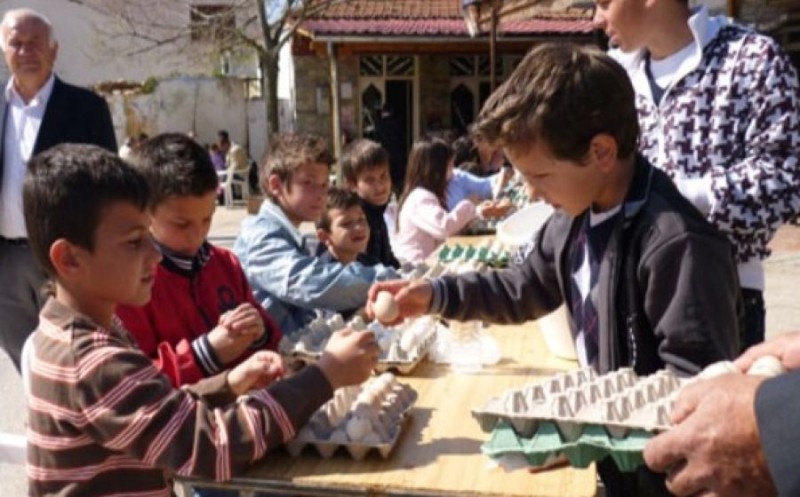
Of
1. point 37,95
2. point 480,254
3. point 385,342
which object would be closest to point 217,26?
point 37,95

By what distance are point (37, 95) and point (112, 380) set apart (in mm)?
2849

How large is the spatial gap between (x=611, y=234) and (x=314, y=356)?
771 mm

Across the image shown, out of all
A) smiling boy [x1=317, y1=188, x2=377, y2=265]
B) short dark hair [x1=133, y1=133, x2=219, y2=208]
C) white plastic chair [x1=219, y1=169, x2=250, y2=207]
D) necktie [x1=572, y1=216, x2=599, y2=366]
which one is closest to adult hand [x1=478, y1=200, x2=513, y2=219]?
smiling boy [x1=317, y1=188, x2=377, y2=265]

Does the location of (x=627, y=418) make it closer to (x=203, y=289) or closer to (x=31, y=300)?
(x=203, y=289)

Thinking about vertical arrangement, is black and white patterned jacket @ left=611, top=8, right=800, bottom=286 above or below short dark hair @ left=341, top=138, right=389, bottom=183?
above

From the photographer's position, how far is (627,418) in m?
1.39

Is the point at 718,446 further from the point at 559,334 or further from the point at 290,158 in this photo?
the point at 290,158

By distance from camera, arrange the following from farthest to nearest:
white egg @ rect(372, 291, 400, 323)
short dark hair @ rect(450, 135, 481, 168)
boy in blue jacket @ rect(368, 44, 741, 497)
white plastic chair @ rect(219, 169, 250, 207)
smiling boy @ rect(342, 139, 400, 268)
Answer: white plastic chair @ rect(219, 169, 250, 207)
short dark hair @ rect(450, 135, 481, 168)
smiling boy @ rect(342, 139, 400, 268)
white egg @ rect(372, 291, 400, 323)
boy in blue jacket @ rect(368, 44, 741, 497)

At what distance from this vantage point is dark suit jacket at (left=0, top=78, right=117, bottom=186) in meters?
3.93

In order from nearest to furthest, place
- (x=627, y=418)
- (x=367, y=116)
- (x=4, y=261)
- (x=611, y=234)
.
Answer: (x=627, y=418)
(x=611, y=234)
(x=4, y=261)
(x=367, y=116)

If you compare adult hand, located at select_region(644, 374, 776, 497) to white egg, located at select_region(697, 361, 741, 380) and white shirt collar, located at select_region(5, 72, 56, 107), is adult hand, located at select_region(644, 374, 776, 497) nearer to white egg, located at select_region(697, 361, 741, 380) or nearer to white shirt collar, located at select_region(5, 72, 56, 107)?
white egg, located at select_region(697, 361, 741, 380)

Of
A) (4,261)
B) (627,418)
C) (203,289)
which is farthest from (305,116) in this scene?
(627,418)

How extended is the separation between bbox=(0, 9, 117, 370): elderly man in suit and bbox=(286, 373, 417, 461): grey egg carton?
7.97ft

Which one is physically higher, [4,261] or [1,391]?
[4,261]
